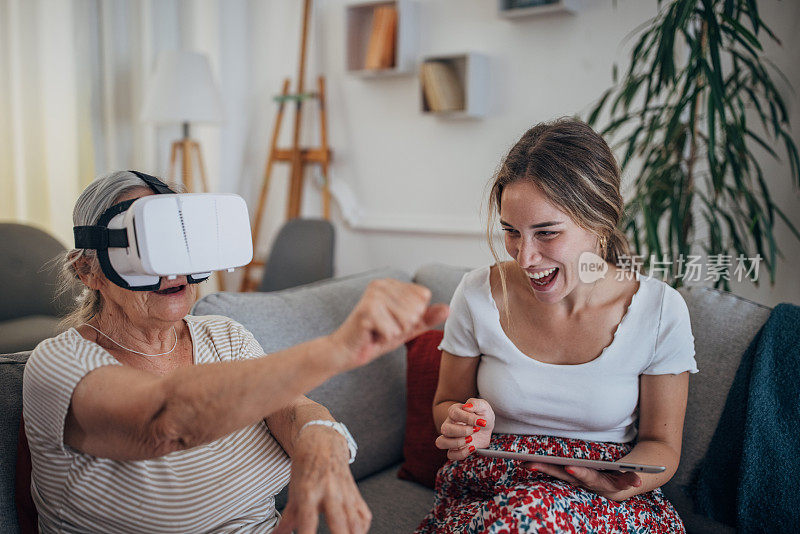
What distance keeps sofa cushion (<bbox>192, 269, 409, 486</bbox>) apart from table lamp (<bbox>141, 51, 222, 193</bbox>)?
1.78 metres

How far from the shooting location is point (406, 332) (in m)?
0.82

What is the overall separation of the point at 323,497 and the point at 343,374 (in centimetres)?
74

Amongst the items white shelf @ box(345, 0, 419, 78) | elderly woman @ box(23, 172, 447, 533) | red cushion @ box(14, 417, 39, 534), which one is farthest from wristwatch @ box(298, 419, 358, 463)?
white shelf @ box(345, 0, 419, 78)

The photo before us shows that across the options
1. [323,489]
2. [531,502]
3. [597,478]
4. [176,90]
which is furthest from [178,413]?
[176,90]

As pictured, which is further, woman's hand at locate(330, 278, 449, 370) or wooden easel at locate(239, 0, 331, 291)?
wooden easel at locate(239, 0, 331, 291)

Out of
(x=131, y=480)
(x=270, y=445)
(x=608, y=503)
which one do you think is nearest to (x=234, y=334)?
(x=270, y=445)

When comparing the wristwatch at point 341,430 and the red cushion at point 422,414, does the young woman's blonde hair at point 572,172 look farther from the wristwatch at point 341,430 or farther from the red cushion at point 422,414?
the wristwatch at point 341,430

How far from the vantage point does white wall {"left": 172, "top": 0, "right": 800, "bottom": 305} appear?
8.73ft

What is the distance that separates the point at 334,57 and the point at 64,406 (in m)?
2.99

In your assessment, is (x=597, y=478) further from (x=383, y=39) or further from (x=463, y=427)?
(x=383, y=39)

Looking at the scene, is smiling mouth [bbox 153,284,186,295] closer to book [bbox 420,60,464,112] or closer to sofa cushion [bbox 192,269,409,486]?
sofa cushion [bbox 192,269,409,486]

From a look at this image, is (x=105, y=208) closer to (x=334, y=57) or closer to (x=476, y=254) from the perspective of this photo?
(x=476, y=254)

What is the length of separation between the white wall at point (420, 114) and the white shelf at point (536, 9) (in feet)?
0.28

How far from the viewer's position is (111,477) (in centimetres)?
101
